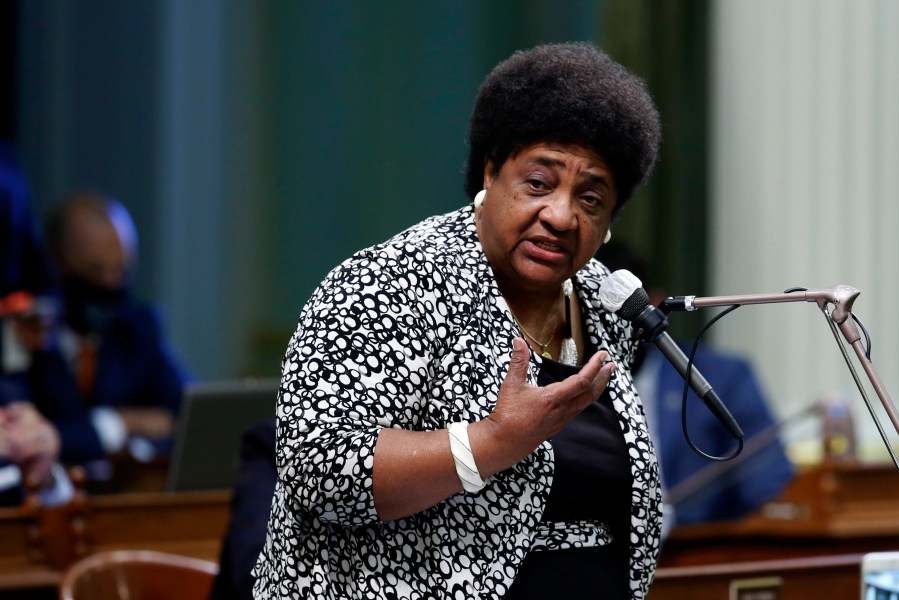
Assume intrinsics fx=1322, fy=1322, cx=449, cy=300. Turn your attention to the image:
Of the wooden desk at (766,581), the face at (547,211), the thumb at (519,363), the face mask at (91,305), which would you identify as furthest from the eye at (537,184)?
the face mask at (91,305)

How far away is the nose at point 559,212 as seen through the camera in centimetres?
166

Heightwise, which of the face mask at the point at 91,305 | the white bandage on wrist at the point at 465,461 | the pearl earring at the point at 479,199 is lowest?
the face mask at the point at 91,305

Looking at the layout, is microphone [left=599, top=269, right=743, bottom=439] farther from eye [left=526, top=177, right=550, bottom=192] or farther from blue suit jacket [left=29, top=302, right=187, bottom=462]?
blue suit jacket [left=29, top=302, right=187, bottom=462]

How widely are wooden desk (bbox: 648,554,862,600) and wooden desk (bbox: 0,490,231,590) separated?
121 cm

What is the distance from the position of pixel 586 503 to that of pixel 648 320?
0.86 ft

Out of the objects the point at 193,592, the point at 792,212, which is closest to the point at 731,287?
the point at 792,212

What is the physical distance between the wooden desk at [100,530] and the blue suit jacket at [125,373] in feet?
4.43

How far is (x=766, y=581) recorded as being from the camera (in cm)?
263

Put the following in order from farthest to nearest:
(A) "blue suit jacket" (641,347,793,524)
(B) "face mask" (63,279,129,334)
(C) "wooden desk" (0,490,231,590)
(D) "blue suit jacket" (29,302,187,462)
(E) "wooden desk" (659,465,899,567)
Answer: (B) "face mask" (63,279,129,334) < (D) "blue suit jacket" (29,302,187,462) < (A) "blue suit jacket" (641,347,793,524) < (E) "wooden desk" (659,465,899,567) < (C) "wooden desk" (0,490,231,590)

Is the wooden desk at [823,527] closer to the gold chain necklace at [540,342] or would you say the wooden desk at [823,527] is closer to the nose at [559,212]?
the gold chain necklace at [540,342]

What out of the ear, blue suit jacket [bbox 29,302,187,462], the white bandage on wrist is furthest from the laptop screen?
the white bandage on wrist

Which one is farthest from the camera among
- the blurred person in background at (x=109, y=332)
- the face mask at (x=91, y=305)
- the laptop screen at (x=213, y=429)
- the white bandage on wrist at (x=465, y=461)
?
the face mask at (x=91, y=305)

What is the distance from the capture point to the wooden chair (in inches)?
99.7

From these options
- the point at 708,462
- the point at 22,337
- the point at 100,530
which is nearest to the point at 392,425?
the point at 100,530
